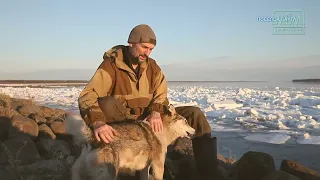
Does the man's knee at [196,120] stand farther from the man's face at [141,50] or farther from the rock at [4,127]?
the rock at [4,127]

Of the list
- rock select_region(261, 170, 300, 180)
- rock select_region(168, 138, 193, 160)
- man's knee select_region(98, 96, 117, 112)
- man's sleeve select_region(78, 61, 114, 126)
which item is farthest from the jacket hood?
rock select_region(261, 170, 300, 180)

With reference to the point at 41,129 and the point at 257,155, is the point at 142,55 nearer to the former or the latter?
the point at 257,155

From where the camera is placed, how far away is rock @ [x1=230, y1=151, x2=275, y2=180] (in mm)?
5246

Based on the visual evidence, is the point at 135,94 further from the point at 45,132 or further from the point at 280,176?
the point at 45,132

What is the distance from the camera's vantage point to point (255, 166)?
5.30 metres

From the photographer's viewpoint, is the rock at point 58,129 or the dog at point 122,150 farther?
the rock at point 58,129

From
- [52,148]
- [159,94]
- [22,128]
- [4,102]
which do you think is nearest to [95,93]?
[159,94]

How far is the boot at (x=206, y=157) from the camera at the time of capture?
505 centimetres

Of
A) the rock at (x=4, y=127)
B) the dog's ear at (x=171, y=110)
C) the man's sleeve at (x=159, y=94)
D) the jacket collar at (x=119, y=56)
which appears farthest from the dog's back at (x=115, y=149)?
the rock at (x=4, y=127)

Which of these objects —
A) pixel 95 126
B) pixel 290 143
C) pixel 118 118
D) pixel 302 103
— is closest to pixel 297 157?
pixel 290 143

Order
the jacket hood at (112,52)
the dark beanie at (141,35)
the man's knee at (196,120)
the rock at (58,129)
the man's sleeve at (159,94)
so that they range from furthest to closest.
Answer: the rock at (58,129) < the man's knee at (196,120) < the man's sleeve at (159,94) < the jacket hood at (112,52) < the dark beanie at (141,35)

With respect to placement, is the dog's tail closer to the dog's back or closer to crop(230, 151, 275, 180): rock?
the dog's back

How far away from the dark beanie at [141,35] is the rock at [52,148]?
287 centimetres

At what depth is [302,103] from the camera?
17984mm
